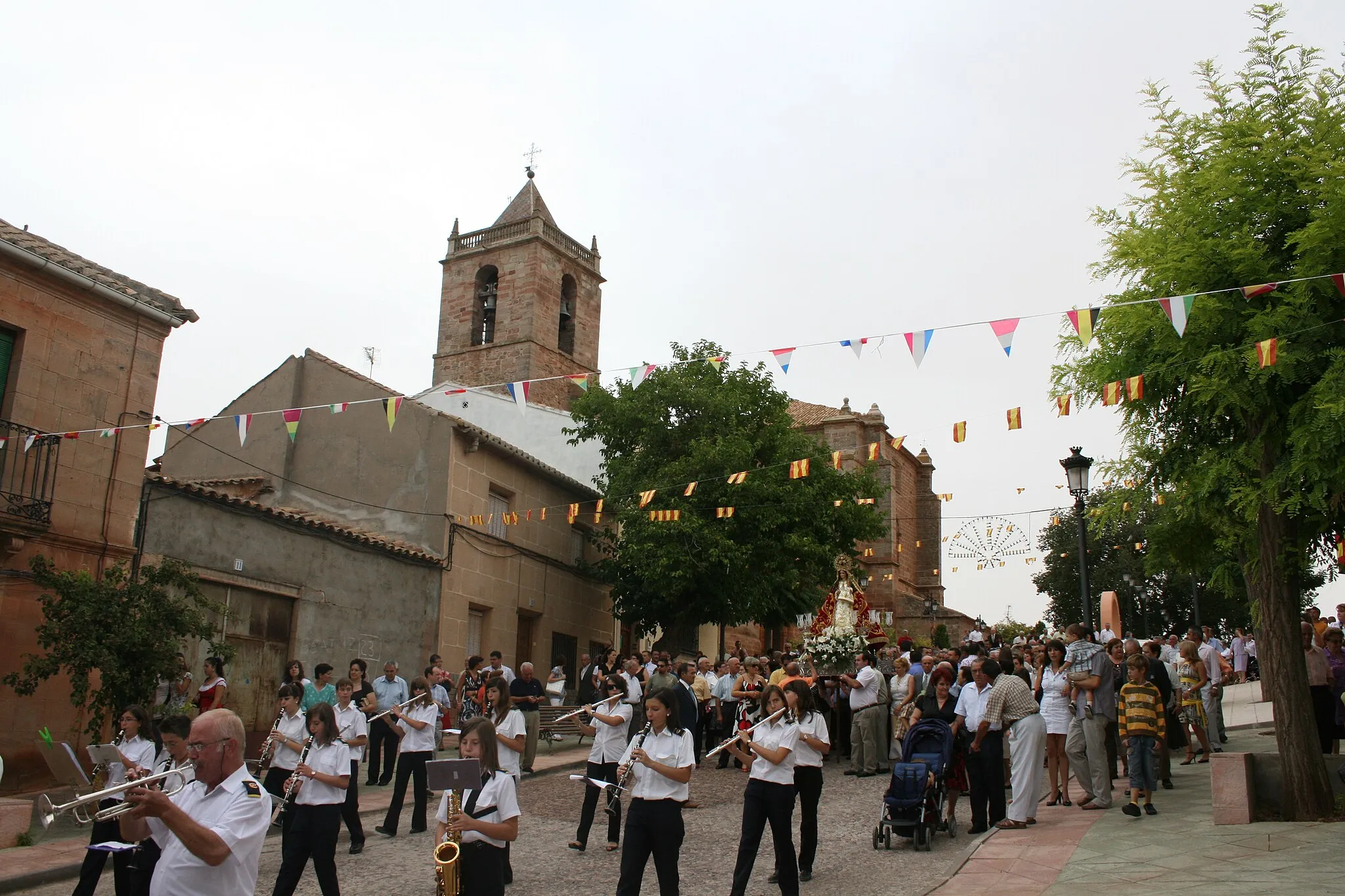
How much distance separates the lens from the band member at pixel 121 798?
725cm

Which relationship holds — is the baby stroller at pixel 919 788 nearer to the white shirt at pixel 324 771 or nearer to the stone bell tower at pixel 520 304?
the white shirt at pixel 324 771

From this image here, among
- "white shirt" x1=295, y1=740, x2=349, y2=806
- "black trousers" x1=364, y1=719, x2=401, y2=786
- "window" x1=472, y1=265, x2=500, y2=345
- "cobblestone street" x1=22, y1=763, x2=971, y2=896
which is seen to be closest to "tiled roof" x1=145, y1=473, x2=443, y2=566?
"black trousers" x1=364, y1=719, x2=401, y2=786

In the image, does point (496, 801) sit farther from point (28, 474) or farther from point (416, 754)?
point (28, 474)

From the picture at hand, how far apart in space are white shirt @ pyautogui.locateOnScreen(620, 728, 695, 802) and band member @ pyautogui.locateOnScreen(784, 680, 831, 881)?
41.5 inches

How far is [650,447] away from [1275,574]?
61.8 ft

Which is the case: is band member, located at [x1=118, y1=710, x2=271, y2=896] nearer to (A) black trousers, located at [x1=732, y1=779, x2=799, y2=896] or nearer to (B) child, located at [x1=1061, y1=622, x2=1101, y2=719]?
(A) black trousers, located at [x1=732, y1=779, x2=799, y2=896]

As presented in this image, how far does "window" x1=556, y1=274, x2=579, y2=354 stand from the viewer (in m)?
43.1

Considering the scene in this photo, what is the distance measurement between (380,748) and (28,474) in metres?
5.71

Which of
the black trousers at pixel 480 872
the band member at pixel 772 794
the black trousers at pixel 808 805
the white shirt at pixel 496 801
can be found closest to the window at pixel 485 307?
the black trousers at pixel 808 805

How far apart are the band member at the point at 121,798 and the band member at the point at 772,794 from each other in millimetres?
4090

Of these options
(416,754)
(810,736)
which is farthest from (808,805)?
(416,754)

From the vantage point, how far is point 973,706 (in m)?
11.3

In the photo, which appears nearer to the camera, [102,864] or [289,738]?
[102,864]

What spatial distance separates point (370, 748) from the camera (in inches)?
582
